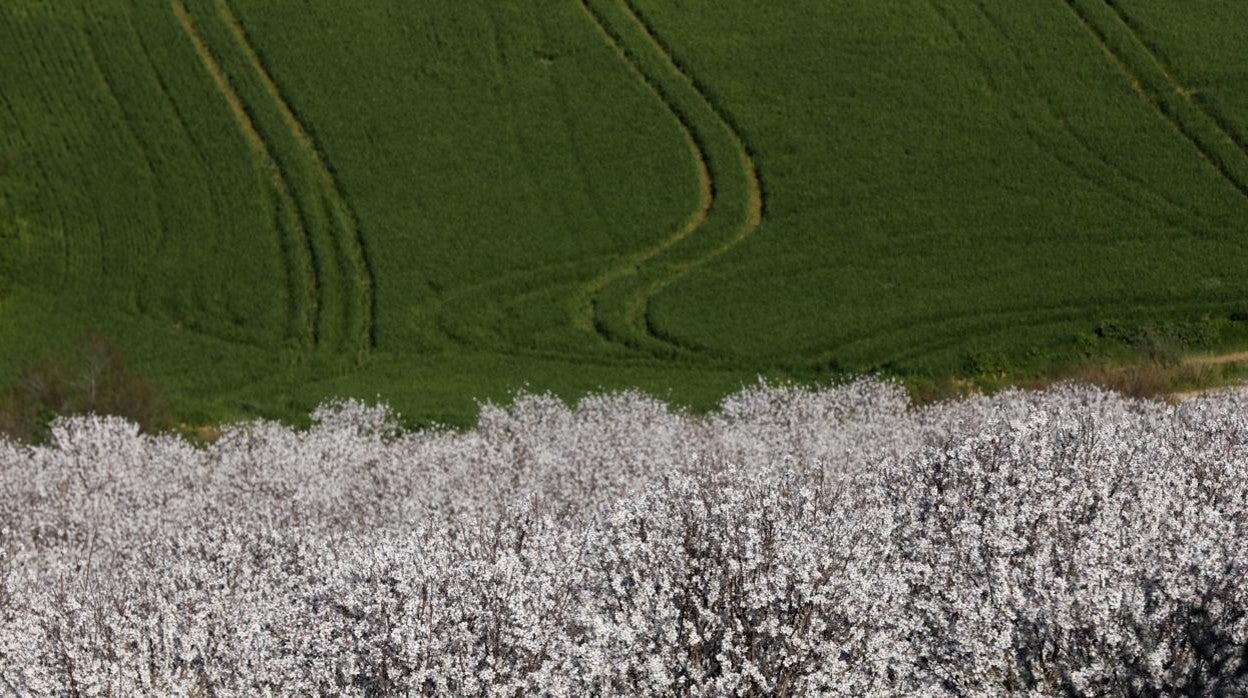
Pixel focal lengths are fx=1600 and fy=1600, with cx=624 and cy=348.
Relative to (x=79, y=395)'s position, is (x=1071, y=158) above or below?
below

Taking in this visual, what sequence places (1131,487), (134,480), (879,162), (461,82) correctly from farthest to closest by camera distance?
(461,82), (879,162), (134,480), (1131,487)

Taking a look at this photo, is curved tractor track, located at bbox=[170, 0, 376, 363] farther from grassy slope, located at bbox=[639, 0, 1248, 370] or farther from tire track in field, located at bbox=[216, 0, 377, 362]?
grassy slope, located at bbox=[639, 0, 1248, 370]

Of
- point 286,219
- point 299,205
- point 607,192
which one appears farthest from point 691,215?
point 286,219

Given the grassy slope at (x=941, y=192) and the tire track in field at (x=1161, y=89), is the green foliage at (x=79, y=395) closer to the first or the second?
the grassy slope at (x=941, y=192)

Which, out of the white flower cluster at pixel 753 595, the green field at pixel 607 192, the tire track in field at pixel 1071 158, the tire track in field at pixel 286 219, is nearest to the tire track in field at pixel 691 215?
the green field at pixel 607 192

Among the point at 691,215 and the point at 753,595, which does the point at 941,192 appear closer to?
the point at 691,215

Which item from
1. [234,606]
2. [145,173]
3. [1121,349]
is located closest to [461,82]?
[145,173]

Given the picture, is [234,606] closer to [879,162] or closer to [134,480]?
[134,480]
